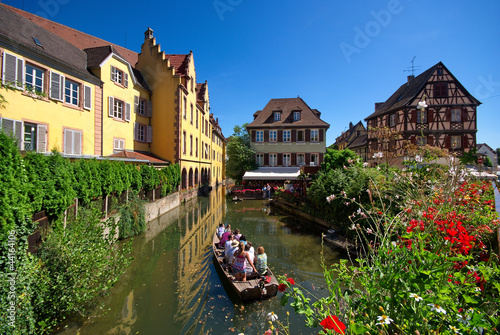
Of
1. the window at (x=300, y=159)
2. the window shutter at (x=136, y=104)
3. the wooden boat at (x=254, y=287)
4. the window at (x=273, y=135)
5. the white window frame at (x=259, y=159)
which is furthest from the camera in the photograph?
the white window frame at (x=259, y=159)

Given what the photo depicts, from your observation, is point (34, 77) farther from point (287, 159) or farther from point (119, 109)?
point (287, 159)

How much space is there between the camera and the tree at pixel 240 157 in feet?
98.4

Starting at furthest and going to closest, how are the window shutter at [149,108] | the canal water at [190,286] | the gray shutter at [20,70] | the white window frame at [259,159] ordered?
the white window frame at [259,159] < the window shutter at [149,108] < the gray shutter at [20,70] < the canal water at [190,286]

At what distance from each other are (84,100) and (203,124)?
55.6 ft

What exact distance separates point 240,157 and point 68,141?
18.4m

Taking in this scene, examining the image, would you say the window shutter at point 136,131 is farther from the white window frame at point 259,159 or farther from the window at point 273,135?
the window at point 273,135

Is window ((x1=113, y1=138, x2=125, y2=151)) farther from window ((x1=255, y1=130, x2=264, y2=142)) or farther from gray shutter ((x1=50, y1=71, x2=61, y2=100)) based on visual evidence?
window ((x1=255, y1=130, x2=264, y2=142))

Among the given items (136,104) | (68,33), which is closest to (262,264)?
(136,104)

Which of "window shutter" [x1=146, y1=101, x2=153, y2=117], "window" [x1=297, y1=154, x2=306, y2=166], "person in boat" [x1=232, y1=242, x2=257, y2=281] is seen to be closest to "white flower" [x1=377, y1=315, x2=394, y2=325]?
"person in boat" [x1=232, y1=242, x2=257, y2=281]

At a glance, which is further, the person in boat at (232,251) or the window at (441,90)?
the window at (441,90)

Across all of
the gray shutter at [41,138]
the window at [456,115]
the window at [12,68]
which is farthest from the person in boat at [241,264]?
the window at [456,115]

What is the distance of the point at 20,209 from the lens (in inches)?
196

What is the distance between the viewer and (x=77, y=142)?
14.3m

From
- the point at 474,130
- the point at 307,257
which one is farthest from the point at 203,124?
the point at 474,130
